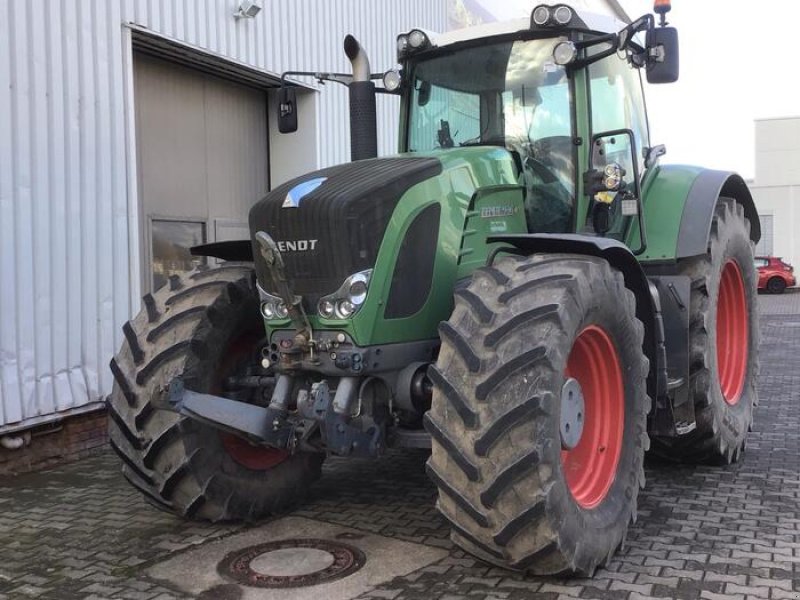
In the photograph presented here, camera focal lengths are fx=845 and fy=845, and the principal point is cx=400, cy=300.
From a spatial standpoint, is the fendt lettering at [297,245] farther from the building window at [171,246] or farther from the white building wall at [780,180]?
the white building wall at [780,180]

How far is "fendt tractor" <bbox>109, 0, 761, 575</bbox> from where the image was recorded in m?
3.53

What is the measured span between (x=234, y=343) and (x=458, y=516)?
188 cm

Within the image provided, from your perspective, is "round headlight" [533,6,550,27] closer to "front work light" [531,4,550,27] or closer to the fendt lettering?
"front work light" [531,4,550,27]

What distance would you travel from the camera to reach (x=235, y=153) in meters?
8.75

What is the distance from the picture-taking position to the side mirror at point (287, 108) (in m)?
5.61

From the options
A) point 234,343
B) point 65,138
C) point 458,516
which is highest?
point 65,138

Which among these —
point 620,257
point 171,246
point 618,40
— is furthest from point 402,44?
point 171,246

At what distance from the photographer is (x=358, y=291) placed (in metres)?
3.88

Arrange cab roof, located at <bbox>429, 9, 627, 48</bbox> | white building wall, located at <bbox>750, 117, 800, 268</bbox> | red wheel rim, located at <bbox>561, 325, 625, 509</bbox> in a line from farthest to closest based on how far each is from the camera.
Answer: white building wall, located at <bbox>750, 117, 800, 268</bbox> → cab roof, located at <bbox>429, 9, 627, 48</bbox> → red wheel rim, located at <bbox>561, 325, 625, 509</bbox>

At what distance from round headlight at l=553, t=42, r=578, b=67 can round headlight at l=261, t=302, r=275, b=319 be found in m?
2.12

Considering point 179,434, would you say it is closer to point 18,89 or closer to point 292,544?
point 292,544

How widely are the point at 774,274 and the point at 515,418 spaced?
28.0 metres

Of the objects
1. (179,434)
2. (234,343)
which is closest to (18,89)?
(234,343)

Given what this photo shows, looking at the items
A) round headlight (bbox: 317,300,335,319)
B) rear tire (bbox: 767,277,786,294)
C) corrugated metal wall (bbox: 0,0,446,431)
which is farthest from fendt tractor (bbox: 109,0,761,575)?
rear tire (bbox: 767,277,786,294)
